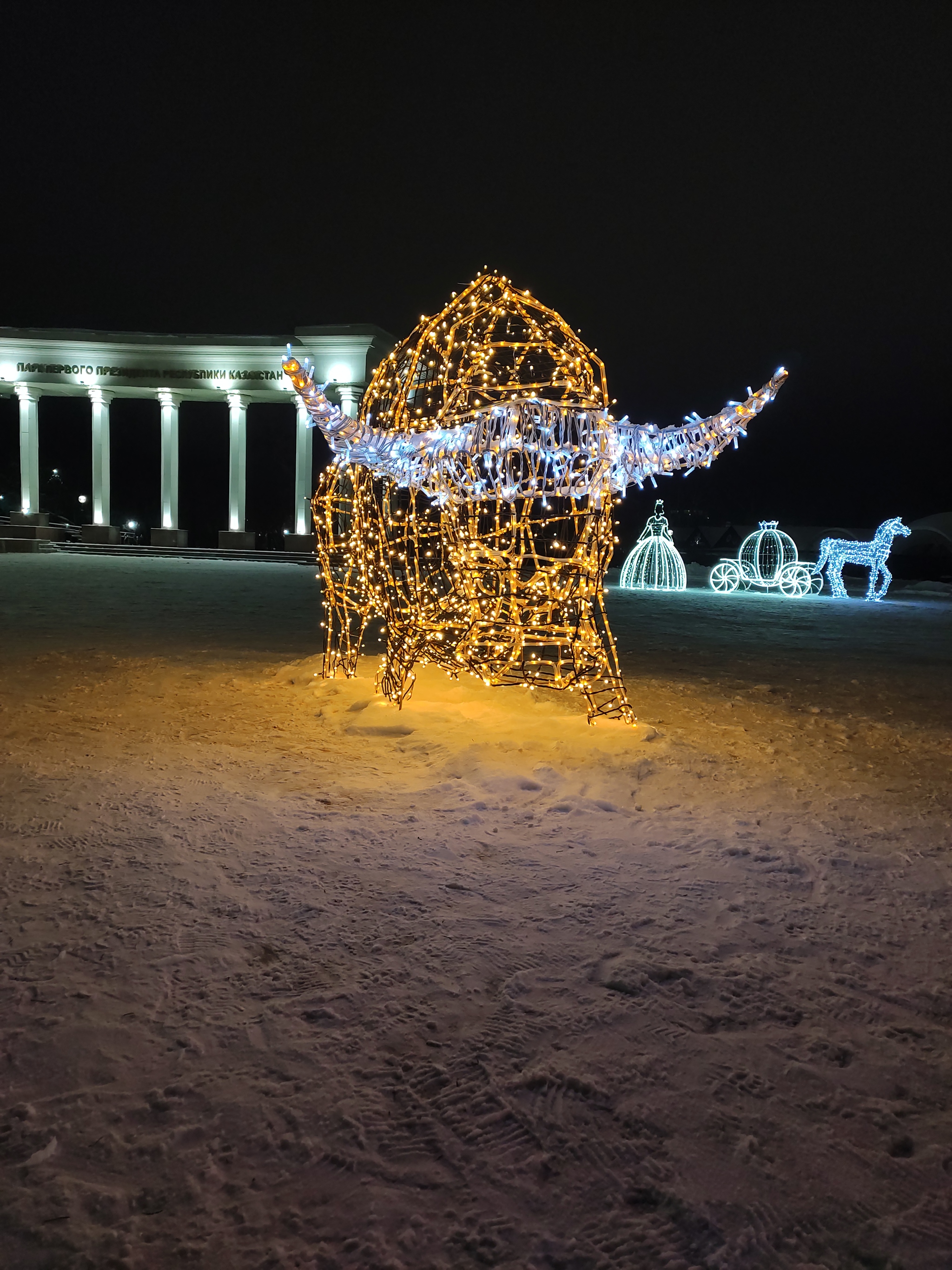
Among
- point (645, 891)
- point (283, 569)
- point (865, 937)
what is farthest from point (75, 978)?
point (283, 569)

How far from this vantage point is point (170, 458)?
132 feet

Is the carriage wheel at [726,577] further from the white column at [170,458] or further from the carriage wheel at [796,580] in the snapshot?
the white column at [170,458]

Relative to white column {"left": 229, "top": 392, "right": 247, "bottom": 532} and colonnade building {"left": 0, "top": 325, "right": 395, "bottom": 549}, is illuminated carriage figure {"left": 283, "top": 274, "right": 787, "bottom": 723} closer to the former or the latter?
colonnade building {"left": 0, "top": 325, "right": 395, "bottom": 549}

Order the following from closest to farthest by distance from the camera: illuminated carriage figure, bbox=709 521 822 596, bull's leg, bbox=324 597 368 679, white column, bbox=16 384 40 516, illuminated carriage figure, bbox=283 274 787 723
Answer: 1. illuminated carriage figure, bbox=283 274 787 723
2. bull's leg, bbox=324 597 368 679
3. illuminated carriage figure, bbox=709 521 822 596
4. white column, bbox=16 384 40 516

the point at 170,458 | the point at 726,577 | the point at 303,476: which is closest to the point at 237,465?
the point at 303,476

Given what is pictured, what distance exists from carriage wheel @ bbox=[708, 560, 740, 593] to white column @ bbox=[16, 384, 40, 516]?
30548mm

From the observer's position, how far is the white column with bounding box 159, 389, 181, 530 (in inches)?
1550

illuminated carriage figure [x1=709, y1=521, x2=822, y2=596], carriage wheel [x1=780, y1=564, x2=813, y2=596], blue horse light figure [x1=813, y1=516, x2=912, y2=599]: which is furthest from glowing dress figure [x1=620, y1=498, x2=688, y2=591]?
blue horse light figure [x1=813, y1=516, x2=912, y2=599]

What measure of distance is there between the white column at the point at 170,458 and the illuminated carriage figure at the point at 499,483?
35.2m

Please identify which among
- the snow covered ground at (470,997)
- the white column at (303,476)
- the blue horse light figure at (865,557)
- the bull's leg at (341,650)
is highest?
the white column at (303,476)

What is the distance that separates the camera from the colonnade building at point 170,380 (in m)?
37.7

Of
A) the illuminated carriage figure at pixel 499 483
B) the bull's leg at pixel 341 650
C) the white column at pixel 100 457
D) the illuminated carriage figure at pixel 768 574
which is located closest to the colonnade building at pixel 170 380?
the white column at pixel 100 457

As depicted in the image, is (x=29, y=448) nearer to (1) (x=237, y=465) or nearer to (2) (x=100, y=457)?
Answer: (2) (x=100, y=457)

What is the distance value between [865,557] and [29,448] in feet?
121
